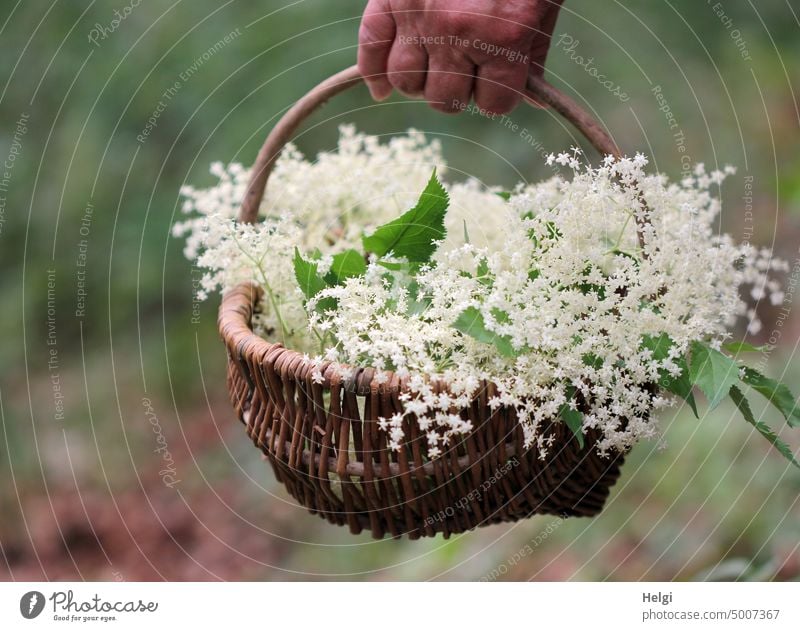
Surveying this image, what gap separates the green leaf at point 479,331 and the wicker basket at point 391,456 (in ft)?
0.13

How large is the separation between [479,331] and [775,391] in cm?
32

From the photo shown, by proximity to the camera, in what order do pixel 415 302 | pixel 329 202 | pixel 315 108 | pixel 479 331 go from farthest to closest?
pixel 329 202
pixel 315 108
pixel 415 302
pixel 479 331

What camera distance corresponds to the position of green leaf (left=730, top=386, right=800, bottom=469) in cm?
74

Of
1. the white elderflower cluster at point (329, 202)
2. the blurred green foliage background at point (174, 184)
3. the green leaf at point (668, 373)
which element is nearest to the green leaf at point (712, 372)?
the green leaf at point (668, 373)

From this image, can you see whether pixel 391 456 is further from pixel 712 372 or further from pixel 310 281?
pixel 712 372

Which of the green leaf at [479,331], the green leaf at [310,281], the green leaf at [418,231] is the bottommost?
the green leaf at [479,331]

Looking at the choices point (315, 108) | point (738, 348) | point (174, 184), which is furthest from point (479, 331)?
point (174, 184)

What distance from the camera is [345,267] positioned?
32.8 inches

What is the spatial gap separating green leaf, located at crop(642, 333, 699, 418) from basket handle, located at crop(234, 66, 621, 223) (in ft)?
0.65

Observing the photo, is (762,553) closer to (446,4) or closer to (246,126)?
(446,4)

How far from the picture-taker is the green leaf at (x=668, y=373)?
741mm

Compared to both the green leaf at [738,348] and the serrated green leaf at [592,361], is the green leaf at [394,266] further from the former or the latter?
the green leaf at [738,348]

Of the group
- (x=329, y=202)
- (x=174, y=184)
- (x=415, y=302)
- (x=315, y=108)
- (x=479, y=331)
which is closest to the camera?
(x=479, y=331)
